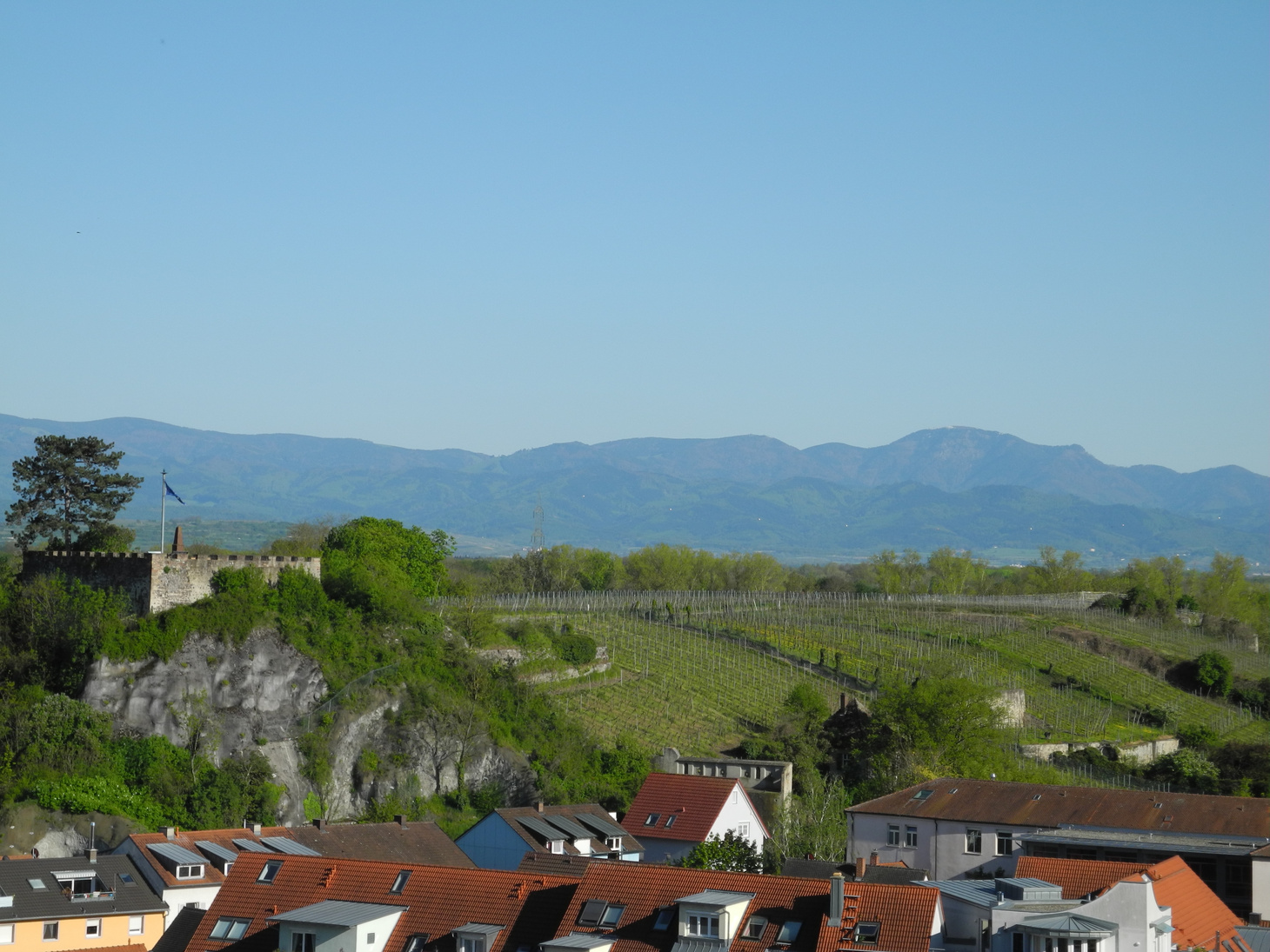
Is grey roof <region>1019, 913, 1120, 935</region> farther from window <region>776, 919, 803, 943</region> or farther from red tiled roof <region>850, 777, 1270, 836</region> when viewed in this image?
red tiled roof <region>850, 777, 1270, 836</region>

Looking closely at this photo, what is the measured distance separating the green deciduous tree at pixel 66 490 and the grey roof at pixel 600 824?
77.6ft

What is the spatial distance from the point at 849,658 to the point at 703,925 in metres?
61.2

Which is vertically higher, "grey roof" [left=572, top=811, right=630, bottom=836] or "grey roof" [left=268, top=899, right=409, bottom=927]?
"grey roof" [left=268, top=899, right=409, bottom=927]

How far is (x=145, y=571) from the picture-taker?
5972cm

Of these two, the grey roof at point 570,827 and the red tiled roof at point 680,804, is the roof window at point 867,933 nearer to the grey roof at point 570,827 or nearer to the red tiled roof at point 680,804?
the grey roof at point 570,827

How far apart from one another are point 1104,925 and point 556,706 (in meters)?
41.2

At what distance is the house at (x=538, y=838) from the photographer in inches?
2052

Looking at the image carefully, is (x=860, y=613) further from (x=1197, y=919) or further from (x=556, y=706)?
(x=1197, y=919)

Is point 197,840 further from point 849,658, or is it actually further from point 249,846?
point 849,658

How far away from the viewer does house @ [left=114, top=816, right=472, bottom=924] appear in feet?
149

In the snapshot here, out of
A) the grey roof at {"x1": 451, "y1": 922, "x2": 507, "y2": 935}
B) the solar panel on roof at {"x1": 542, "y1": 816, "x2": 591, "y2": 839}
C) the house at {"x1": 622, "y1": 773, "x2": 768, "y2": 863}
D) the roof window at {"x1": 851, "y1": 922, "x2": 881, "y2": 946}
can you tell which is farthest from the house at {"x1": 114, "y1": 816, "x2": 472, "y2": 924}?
the roof window at {"x1": 851, "y1": 922, "x2": 881, "y2": 946}

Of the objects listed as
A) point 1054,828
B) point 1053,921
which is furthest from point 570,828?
point 1053,921

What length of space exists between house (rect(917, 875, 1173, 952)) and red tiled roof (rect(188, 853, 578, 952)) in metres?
8.45

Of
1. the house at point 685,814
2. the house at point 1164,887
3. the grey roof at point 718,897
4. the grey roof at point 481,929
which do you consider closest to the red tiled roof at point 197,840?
the house at point 685,814
